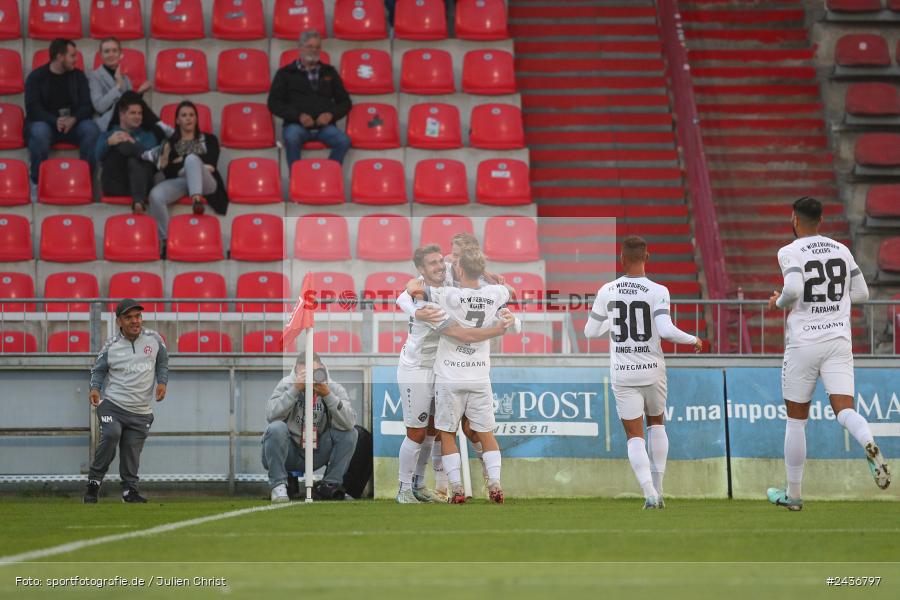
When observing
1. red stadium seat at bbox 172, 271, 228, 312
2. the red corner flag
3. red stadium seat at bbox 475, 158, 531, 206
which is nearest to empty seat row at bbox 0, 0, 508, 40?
red stadium seat at bbox 475, 158, 531, 206

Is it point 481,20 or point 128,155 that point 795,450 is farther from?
point 481,20

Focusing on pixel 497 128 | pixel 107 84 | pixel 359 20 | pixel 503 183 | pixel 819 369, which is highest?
pixel 359 20

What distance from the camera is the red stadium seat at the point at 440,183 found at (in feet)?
54.1

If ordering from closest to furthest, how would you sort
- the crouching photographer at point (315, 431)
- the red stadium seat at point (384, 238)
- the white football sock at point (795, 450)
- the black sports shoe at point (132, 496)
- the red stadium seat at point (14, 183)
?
the white football sock at point (795, 450)
the black sports shoe at point (132, 496)
the crouching photographer at point (315, 431)
the red stadium seat at point (384, 238)
the red stadium seat at point (14, 183)

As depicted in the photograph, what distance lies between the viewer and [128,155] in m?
15.9

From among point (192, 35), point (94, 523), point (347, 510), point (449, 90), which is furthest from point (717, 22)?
point (94, 523)

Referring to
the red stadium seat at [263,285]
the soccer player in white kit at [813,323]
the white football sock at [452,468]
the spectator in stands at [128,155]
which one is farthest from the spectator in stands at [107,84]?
the soccer player in white kit at [813,323]

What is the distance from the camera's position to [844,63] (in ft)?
62.1

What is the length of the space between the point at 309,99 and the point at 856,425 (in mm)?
9465

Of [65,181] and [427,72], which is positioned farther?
[427,72]

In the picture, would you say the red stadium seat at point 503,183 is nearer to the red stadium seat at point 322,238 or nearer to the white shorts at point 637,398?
the red stadium seat at point 322,238

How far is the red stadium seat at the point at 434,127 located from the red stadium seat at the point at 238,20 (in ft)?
8.66

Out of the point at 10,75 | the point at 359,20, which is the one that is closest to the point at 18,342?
the point at 10,75

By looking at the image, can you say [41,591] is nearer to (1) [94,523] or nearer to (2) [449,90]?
(1) [94,523]
